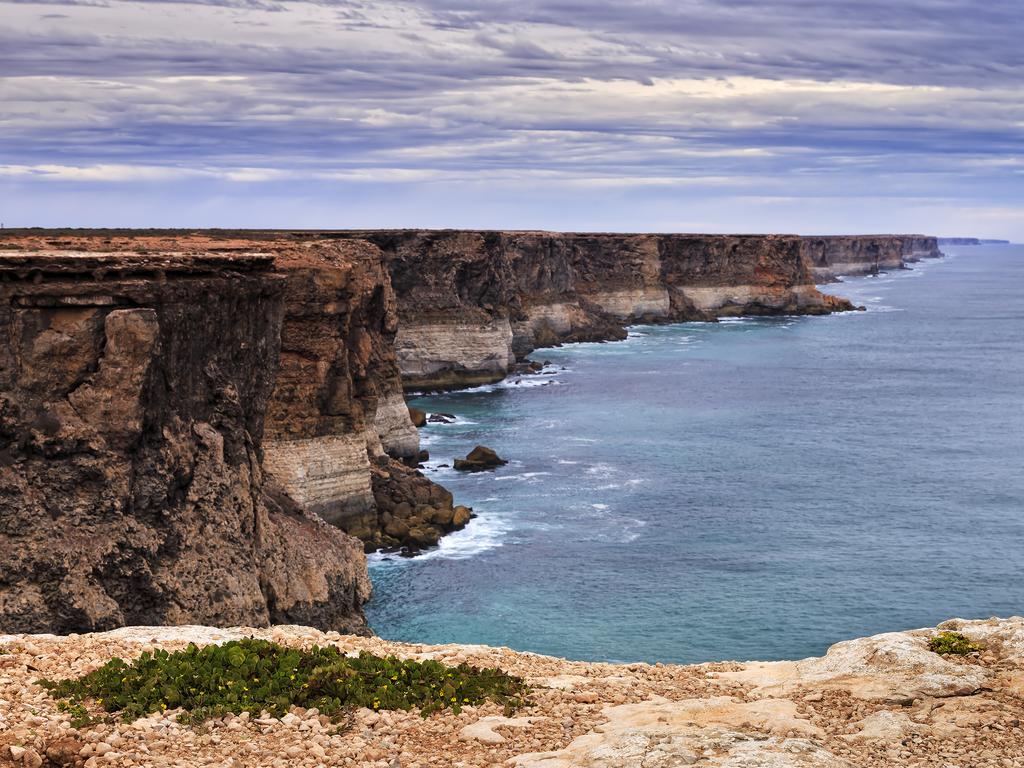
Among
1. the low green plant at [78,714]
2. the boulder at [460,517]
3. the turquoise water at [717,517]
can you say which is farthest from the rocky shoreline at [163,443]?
the low green plant at [78,714]

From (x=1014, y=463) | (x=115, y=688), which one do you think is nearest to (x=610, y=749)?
(x=115, y=688)

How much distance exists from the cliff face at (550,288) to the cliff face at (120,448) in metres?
66.0

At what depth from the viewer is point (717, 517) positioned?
55.7 m

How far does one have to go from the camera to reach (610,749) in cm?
1472

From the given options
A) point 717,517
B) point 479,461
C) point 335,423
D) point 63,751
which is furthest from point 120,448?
point 479,461

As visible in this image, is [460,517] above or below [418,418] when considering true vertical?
below

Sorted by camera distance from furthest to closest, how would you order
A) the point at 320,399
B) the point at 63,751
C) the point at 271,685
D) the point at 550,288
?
1. the point at 550,288
2. the point at 320,399
3. the point at 271,685
4. the point at 63,751

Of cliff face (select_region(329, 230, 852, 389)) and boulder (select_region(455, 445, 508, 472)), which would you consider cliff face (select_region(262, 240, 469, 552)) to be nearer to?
boulder (select_region(455, 445, 508, 472))

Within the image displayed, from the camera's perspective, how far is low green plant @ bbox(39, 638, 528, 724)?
52.9 feet

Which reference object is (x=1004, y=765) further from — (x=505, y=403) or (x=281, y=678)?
(x=505, y=403)

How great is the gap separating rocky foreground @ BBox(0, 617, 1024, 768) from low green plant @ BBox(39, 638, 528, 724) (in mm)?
266

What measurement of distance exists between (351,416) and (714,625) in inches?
699

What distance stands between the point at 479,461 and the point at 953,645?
4893cm

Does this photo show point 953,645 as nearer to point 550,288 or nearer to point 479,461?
point 479,461
